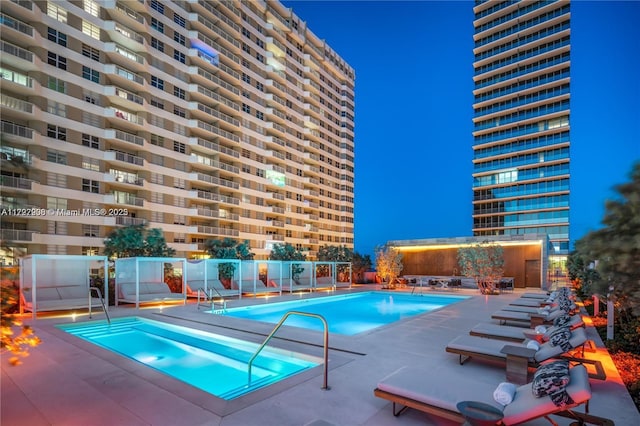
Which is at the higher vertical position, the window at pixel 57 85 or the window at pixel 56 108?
the window at pixel 57 85

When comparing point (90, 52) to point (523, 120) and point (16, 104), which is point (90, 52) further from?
point (523, 120)

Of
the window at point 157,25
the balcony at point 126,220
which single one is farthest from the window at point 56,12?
the balcony at point 126,220

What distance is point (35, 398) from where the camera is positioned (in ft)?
14.3

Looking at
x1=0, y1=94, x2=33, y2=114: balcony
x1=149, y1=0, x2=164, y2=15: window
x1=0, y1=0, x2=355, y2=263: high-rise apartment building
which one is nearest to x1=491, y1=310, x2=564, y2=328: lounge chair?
x1=0, y1=0, x2=355, y2=263: high-rise apartment building

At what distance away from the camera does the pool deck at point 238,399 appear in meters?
3.79

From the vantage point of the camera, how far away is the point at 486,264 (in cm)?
1891

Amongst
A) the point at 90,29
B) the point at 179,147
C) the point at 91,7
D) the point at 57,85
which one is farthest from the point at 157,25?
the point at 57,85

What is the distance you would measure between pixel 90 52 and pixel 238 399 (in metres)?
32.3

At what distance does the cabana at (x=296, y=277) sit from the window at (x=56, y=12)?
24706 millimetres

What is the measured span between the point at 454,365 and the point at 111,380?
5.18m

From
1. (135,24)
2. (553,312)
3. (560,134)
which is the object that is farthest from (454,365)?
(560,134)

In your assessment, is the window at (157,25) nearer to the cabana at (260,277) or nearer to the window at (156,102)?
the window at (156,102)

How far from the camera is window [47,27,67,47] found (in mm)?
25188

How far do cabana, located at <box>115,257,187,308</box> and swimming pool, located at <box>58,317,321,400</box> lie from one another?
3.08 metres
